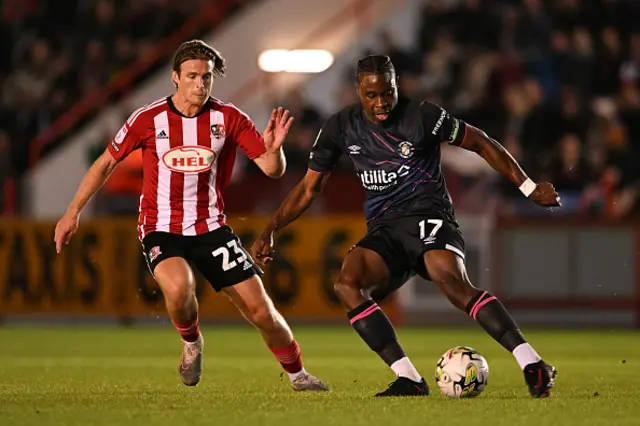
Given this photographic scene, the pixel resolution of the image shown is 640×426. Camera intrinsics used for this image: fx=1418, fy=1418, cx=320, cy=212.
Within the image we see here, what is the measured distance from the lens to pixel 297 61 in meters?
20.5

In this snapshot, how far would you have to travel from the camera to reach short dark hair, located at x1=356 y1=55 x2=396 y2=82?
8227 mm

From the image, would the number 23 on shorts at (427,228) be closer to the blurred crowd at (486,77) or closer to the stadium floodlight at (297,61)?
the blurred crowd at (486,77)

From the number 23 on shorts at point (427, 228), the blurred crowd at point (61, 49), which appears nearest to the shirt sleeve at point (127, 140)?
the number 23 on shorts at point (427, 228)

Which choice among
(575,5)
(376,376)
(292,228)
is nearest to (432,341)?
(292,228)

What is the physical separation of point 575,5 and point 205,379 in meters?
11.3

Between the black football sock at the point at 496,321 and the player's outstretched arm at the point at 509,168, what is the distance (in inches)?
25.8

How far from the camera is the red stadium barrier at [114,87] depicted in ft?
66.4

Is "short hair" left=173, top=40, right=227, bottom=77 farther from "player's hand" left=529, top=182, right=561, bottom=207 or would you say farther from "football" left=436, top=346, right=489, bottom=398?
"football" left=436, top=346, right=489, bottom=398

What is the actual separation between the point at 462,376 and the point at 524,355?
386 millimetres

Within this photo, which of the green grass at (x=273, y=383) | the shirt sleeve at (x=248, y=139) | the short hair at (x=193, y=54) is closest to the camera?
the green grass at (x=273, y=383)

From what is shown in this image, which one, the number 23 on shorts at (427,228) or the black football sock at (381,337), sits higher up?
→ the number 23 on shorts at (427,228)

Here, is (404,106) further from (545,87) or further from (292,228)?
(545,87)

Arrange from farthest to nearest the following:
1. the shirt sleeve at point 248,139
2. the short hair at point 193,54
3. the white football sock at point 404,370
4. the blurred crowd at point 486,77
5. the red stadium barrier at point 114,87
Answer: the red stadium barrier at point 114,87, the blurred crowd at point 486,77, the shirt sleeve at point 248,139, the short hair at point 193,54, the white football sock at point 404,370

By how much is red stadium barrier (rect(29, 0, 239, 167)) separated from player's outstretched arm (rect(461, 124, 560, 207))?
12.5 meters
